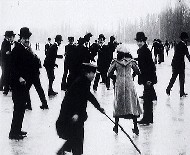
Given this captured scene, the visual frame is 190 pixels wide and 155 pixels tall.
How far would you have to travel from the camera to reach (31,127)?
27.0 feet

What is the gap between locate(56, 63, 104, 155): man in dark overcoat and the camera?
516cm

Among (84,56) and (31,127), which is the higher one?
(84,56)

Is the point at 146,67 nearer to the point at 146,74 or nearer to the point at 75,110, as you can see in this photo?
the point at 146,74

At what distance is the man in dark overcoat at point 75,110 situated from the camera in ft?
16.9

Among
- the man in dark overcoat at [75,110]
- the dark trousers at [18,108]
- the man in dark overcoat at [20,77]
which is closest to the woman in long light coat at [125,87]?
the man in dark overcoat at [20,77]

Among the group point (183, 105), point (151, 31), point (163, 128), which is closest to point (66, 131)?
point (163, 128)

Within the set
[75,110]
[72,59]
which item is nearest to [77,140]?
[75,110]

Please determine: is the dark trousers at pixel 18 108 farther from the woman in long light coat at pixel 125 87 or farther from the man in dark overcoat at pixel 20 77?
the woman in long light coat at pixel 125 87

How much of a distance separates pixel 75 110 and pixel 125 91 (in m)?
2.41

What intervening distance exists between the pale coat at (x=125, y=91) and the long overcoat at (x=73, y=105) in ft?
7.49

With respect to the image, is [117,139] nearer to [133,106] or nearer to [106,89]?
[133,106]

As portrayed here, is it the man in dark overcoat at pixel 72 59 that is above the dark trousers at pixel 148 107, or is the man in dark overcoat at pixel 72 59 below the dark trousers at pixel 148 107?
above

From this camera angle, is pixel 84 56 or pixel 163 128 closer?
pixel 163 128

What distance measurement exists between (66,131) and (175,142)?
8.44 feet
